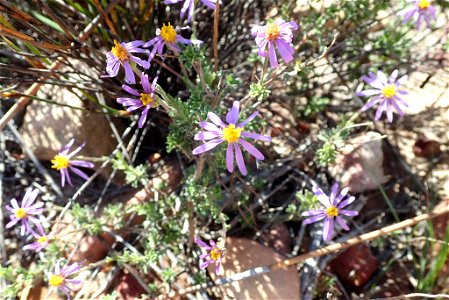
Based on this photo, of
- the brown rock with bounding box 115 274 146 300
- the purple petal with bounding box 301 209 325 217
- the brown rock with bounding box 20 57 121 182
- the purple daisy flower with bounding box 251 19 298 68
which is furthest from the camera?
the brown rock with bounding box 20 57 121 182

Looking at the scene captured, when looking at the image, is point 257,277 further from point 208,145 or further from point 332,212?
point 208,145

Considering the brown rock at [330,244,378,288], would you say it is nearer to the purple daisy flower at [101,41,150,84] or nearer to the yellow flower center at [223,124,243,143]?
the yellow flower center at [223,124,243,143]

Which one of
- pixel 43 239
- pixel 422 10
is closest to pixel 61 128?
pixel 43 239

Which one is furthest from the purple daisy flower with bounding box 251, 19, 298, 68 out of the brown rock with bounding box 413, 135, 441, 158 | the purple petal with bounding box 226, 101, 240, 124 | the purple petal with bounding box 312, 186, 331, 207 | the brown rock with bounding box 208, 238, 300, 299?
the brown rock with bounding box 413, 135, 441, 158

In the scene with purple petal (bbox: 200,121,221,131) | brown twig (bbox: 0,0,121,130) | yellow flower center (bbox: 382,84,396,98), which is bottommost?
yellow flower center (bbox: 382,84,396,98)

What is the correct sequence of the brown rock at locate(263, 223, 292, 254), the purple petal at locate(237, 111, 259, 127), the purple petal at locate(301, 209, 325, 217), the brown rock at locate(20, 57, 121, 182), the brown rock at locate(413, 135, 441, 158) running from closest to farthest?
the purple petal at locate(237, 111, 259, 127) < the purple petal at locate(301, 209, 325, 217) < the brown rock at locate(263, 223, 292, 254) < the brown rock at locate(20, 57, 121, 182) < the brown rock at locate(413, 135, 441, 158)

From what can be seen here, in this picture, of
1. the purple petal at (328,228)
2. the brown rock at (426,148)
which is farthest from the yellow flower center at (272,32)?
the brown rock at (426,148)

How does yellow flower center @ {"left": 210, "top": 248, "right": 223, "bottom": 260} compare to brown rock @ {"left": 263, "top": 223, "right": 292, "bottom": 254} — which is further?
brown rock @ {"left": 263, "top": 223, "right": 292, "bottom": 254}
